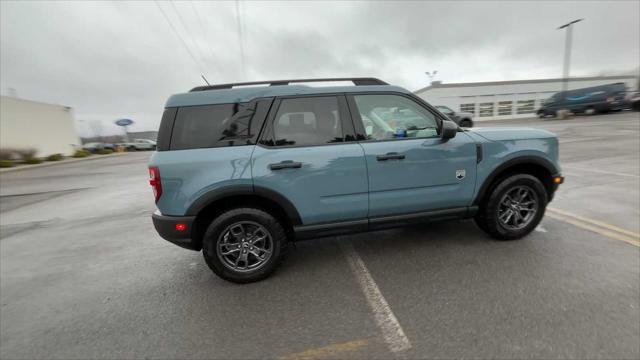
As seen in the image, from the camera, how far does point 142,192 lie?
8.25 m

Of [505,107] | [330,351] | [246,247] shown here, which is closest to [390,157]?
[246,247]

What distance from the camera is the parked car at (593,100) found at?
22.0 metres

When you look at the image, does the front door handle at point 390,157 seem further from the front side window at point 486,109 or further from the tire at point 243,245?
the front side window at point 486,109

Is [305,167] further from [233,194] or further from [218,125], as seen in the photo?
[218,125]

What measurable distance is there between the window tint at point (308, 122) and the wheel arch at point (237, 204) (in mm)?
542

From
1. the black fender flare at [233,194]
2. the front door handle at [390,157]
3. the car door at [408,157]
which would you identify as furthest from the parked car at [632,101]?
the black fender flare at [233,194]

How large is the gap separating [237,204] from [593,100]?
30.3 meters

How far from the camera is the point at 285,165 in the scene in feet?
9.54

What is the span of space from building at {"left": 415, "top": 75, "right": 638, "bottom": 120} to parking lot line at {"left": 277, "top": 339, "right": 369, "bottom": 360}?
133ft

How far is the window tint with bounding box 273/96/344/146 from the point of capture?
302 cm

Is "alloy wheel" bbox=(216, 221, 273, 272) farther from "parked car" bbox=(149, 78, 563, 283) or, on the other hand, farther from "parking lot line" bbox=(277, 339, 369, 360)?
"parking lot line" bbox=(277, 339, 369, 360)

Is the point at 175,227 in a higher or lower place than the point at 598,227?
higher

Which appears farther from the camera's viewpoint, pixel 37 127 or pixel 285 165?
pixel 37 127

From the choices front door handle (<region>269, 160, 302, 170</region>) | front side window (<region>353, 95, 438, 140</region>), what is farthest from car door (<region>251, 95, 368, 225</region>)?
front side window (<region>353, 95, 438, 140</region>)
